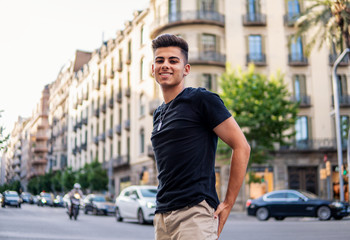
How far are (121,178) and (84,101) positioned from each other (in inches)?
739

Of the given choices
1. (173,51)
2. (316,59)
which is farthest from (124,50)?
(173,51)

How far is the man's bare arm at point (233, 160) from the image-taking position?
2.48 m

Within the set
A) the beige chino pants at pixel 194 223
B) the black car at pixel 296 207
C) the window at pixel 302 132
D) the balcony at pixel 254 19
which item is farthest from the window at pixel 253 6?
the beige chino pants at pixel 194 223

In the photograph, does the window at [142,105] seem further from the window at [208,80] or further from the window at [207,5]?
the window at [207,5]

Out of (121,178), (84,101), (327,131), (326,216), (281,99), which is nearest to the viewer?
(326,216)

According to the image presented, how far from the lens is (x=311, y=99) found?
36031mm

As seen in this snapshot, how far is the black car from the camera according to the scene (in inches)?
790

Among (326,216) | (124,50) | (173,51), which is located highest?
(124,50)

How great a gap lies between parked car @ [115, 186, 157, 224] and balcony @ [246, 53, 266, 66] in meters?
19.3

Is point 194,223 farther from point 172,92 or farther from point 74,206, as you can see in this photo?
point 74,206

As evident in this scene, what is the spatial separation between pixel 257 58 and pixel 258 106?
29.1ft

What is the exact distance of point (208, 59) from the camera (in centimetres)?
3512

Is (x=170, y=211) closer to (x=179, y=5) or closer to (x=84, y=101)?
(x=179, y=5)

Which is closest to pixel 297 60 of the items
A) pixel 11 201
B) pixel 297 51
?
pixel 297 51
